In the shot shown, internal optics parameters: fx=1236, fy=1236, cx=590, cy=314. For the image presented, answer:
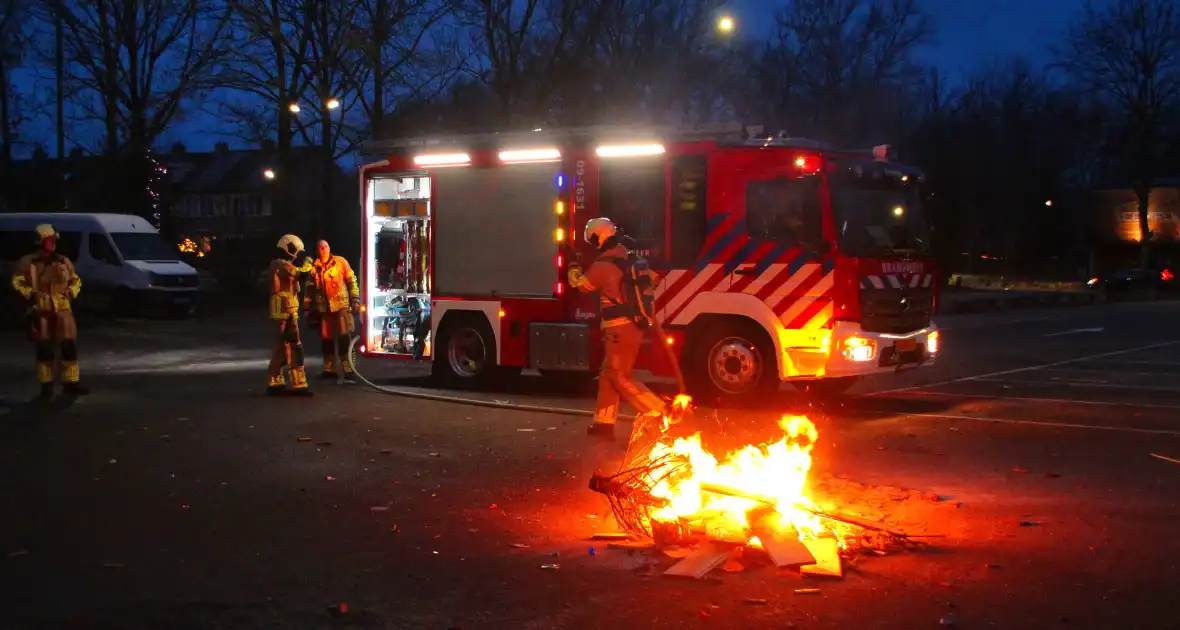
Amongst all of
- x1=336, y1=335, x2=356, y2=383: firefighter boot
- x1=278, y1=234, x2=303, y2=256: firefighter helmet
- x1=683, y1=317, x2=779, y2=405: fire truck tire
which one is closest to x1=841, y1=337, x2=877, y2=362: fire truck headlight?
x1=683, y1=317, x2=779, y2=405: fire truck tire

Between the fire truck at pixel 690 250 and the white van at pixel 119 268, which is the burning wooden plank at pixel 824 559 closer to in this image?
the fire truck at pixel 690 250

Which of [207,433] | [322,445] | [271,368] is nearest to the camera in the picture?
[322,445]

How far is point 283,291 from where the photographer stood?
13.1m

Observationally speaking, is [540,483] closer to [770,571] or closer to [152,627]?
[770,571]

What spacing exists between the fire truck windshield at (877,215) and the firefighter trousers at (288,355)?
5.79 metres

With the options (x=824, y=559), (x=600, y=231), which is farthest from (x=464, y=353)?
(x=824, y=559)

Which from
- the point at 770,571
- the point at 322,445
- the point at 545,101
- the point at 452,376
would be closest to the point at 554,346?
the point at 452,376

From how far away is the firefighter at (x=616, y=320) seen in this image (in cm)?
1045

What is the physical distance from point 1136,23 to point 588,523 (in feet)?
204

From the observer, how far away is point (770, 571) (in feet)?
19.7

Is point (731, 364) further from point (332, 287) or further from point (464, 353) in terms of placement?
point (332, 287)

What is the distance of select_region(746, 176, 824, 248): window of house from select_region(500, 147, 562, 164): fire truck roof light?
2.54 m

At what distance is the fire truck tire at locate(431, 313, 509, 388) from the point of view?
1459 cm

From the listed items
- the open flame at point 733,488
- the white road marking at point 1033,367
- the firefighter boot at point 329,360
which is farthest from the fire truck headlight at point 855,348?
the firefighter boot at point 329,360
